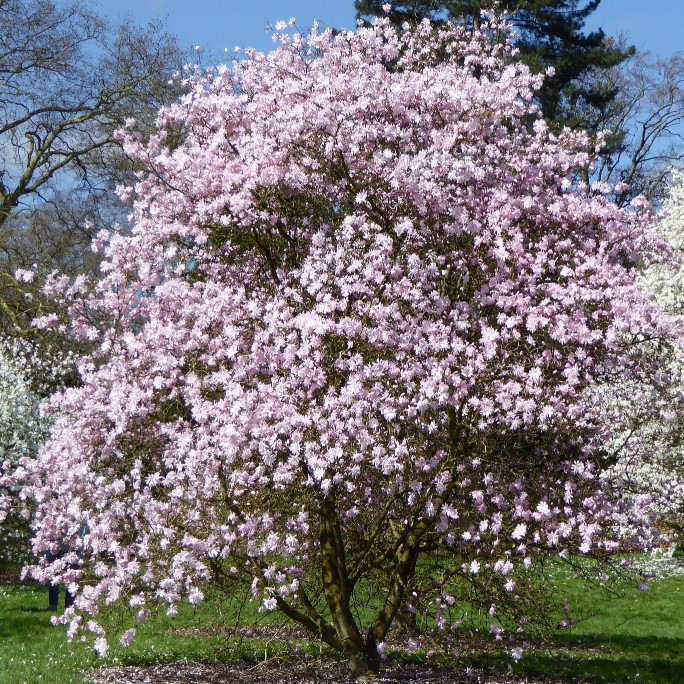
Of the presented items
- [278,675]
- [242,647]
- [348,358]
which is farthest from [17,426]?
[348,358]

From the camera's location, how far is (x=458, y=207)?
8.41m

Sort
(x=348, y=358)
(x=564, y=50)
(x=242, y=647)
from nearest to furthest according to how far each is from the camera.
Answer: (x=348, y=358), (x=242, y=647), (x=564, y=50)

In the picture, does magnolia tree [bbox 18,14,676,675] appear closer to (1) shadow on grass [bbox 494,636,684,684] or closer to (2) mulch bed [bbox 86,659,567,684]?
(2) mulch bed [bbox 86,659,567,684]

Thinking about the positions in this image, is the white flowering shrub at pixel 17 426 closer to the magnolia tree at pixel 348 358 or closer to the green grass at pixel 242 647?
the green grass at pixel 242 647

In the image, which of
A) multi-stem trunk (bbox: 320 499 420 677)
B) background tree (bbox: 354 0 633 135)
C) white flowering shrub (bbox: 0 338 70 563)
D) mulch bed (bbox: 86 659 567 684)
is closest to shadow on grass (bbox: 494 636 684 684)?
mulch bed (bbox: 86 659 567 684)

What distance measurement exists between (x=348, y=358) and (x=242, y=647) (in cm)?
597

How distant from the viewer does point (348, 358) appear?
7.95 metres

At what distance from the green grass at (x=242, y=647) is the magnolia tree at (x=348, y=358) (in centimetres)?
142

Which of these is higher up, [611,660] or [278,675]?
[611,660]

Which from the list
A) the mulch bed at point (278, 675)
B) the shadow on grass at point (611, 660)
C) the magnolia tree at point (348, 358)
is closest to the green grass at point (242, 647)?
the shadow on grass at point (611, 660)

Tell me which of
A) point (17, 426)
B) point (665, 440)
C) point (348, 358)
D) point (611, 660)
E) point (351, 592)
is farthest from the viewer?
point (17, 426)

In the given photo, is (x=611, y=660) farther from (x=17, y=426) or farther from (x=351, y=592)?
(x=17, y=426)

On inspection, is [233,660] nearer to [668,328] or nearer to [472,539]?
[472,539]

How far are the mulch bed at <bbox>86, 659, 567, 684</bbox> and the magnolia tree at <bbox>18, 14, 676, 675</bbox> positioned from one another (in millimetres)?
779
